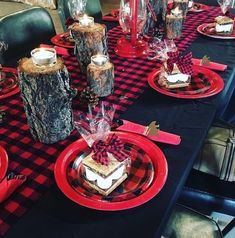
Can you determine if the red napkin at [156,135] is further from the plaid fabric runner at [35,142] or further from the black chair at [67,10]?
the black chair at [67,10]

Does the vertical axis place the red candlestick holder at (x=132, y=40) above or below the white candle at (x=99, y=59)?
below

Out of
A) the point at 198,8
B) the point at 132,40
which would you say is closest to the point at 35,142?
the point at 132,40

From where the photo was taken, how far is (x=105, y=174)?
647mm

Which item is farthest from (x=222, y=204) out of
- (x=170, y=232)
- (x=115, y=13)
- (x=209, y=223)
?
(x=115, y=13)

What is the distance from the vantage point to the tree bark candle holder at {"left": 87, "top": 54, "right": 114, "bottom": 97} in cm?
98

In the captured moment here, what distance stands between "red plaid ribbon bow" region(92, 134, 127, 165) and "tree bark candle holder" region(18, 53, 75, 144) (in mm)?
160

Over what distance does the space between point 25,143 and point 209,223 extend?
58 cm

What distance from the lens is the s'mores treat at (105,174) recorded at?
654 millimetres

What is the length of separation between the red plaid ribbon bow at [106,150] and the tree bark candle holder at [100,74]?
0.34m

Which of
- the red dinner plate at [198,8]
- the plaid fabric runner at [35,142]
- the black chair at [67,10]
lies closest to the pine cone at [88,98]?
the plaid fabric runner at [35,142]

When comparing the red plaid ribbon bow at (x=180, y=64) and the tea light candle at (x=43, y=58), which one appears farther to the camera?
the red plaid ribbon bow at (x=180, y=64)

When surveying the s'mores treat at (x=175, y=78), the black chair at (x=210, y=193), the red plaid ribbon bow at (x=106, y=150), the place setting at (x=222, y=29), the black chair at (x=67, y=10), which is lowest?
the black chair at (x=210, y=193)

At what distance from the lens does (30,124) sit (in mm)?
814

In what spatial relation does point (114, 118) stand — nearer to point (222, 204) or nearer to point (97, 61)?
point (97, 61)
